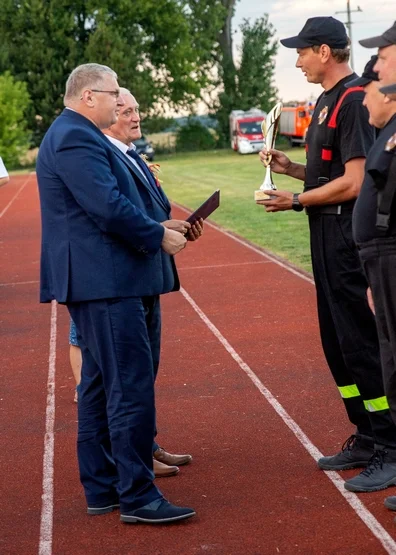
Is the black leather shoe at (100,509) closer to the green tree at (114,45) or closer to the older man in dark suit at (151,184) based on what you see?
the older man in dark suit at (151,184)

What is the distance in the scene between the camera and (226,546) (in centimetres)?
487

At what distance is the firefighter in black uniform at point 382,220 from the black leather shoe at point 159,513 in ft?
3.72

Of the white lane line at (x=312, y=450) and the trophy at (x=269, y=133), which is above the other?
the trophy at (x=269, y=133)

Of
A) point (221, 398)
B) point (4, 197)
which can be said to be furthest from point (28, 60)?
point (221, 398)

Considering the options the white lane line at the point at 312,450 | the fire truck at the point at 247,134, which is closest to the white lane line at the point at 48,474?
the white lane line at the point at 312,450

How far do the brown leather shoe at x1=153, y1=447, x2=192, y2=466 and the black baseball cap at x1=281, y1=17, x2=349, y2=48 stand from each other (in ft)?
7.86

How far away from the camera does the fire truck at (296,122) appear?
63.6m

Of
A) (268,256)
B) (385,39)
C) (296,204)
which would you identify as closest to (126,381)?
(296,204)

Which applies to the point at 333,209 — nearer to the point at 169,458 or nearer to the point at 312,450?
the point at 312,450

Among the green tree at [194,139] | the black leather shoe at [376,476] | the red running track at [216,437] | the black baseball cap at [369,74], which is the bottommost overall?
the green tree at [194,139]

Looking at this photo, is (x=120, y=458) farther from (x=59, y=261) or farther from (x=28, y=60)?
(x=28, y=60)

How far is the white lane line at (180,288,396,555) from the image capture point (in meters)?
4.87

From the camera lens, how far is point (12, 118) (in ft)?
205

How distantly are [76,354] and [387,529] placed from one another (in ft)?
9.88
